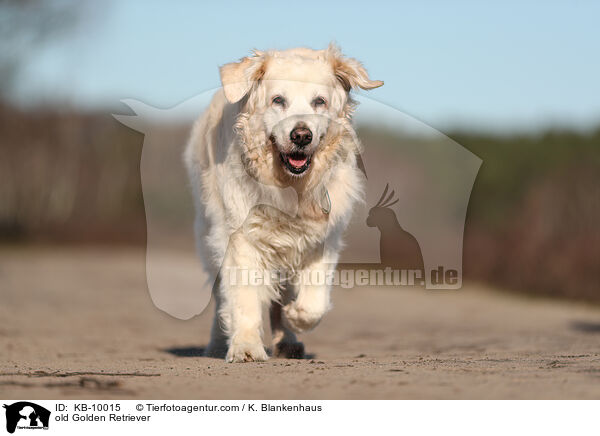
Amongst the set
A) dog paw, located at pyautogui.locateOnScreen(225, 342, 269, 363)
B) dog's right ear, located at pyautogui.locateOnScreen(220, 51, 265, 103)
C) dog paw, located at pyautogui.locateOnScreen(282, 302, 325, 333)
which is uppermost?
dog's right ear, located at pyautogui.locateOnScreen(220, 51, 265, 103)

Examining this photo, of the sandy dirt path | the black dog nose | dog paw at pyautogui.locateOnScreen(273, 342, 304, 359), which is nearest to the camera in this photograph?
the sandy dirt path

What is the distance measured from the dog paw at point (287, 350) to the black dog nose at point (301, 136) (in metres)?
1.82

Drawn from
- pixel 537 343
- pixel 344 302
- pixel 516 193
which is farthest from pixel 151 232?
pixel 516 193

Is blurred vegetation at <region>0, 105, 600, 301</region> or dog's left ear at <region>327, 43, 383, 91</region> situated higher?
blurred vegetation at <region>0, 105, 600, 301</region>

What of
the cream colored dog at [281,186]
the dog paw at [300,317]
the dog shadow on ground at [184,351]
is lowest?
the dog shadow on ground at [184,351]

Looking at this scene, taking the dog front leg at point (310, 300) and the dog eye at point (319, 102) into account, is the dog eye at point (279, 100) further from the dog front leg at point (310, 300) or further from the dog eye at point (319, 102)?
the dog front leg at point (310, 300)

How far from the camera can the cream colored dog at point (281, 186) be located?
5.46 m

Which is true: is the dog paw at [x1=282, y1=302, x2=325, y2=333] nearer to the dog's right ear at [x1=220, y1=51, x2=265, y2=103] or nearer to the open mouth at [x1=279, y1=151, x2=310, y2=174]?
the open mouth at [x1=279, y1=151, x2=310, y2=174]
